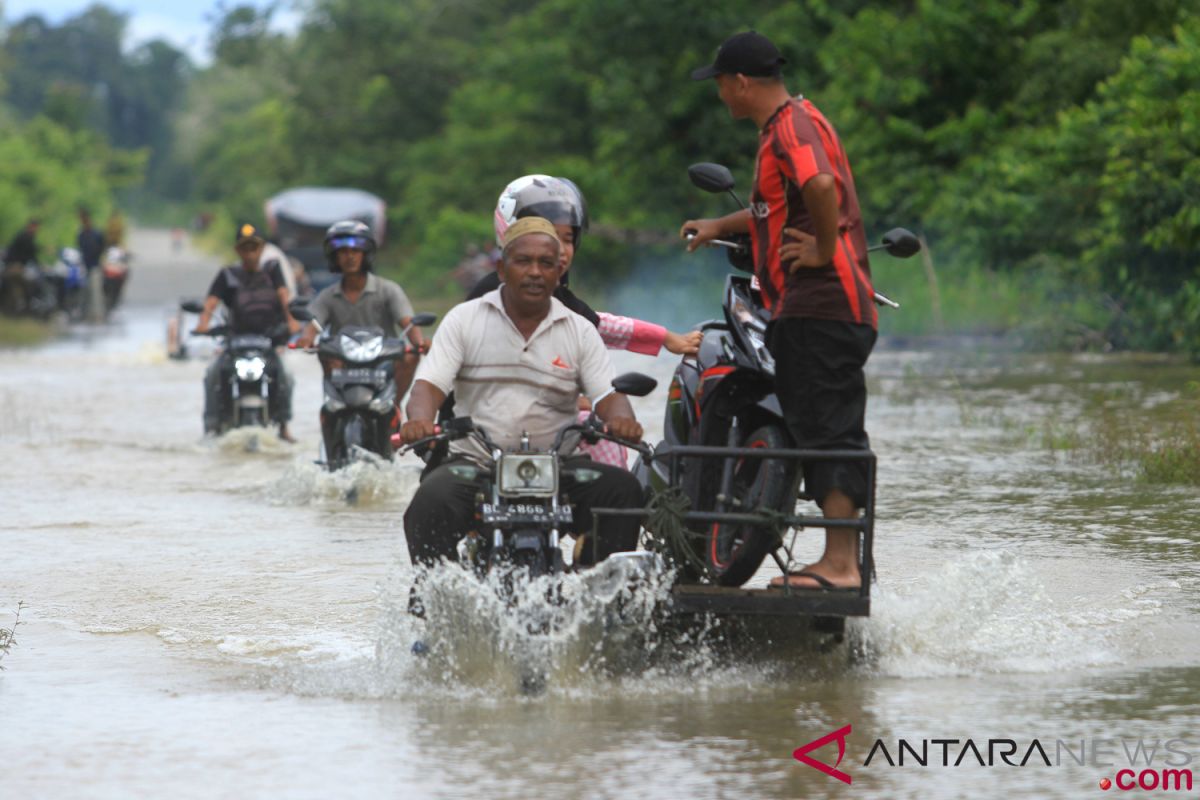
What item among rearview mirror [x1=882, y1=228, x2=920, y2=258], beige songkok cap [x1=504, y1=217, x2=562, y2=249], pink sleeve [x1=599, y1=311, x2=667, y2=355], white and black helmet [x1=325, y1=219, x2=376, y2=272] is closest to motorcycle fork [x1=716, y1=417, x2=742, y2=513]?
pink sleeve [x1=599, y1=311, x2=667, y2=355]

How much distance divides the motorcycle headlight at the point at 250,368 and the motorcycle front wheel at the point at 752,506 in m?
8.56

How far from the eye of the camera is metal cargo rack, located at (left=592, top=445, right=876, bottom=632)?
6598 mm

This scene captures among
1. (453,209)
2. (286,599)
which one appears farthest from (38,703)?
(453,209)

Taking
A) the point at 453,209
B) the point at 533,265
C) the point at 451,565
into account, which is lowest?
the point at 451,565

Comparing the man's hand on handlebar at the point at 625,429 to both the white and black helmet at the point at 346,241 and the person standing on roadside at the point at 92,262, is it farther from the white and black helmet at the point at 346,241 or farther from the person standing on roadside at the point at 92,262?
the person standing on roadside at the point at 92,262

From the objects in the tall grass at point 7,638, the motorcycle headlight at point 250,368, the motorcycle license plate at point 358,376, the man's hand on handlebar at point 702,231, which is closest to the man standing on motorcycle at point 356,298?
the motorcycle license plate at point 358,376

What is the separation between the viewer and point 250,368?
50.4 feet

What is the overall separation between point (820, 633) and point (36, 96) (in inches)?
6502

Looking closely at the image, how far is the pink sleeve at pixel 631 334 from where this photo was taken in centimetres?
752

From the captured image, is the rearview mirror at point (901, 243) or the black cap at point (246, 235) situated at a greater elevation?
the black cap at point (246, 235)

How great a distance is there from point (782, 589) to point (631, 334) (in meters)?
1.30

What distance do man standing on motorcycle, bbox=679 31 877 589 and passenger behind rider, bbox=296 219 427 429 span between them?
593cm

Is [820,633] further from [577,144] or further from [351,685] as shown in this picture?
[577,144]

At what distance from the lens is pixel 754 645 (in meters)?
7.28
